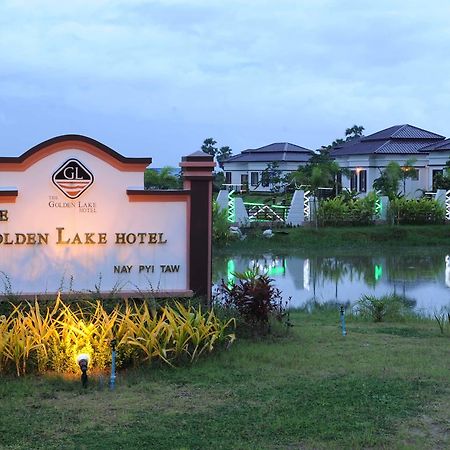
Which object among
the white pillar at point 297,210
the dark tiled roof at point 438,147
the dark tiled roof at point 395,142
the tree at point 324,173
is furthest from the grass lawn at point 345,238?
the dark tiled roof at point 395,142

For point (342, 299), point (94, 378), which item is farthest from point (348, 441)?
point (342, 299)

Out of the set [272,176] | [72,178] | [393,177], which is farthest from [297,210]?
[72,178]

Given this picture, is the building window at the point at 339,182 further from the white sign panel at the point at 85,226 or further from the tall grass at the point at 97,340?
the tall grass at the point at 97,340

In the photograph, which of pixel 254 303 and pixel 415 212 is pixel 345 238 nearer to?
pixel 415 212

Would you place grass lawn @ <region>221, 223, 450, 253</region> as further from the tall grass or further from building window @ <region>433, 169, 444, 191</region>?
the tall grass

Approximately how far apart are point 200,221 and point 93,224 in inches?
48.4

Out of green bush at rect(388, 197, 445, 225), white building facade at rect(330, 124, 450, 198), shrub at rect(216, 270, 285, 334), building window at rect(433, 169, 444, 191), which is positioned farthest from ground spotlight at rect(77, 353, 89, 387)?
white building facade at rect(330, 124, 450, 198)

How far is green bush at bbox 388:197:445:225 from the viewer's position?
32219mm

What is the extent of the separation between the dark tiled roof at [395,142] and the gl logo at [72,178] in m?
36.5

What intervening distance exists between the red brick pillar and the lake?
10.6 ft

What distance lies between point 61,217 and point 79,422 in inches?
143

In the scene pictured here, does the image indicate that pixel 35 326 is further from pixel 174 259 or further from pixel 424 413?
pixel 424 413

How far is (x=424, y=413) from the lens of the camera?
5539 mm

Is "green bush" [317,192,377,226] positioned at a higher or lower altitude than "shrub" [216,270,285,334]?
higher
